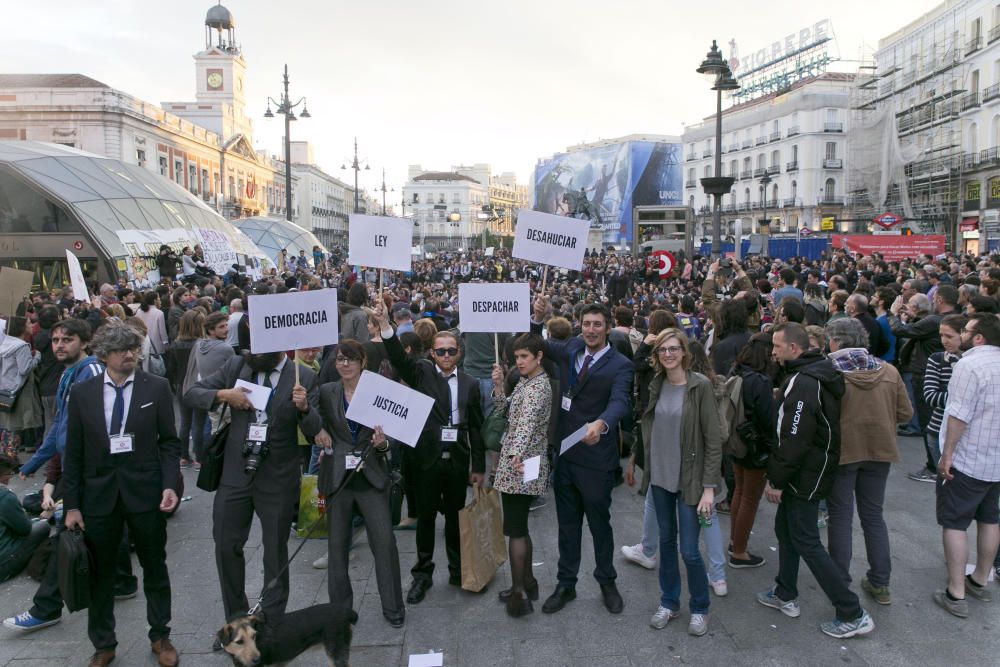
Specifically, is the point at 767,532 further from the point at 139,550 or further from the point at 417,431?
the point at 139,550

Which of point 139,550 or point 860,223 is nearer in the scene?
point 139,550

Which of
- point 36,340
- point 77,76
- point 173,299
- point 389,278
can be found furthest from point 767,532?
point 77,76

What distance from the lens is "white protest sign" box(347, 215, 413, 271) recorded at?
20.1ft

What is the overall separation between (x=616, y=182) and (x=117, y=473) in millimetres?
69313

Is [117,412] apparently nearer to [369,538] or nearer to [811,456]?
[369,538]

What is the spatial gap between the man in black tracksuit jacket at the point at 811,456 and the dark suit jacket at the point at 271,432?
2.61 meters

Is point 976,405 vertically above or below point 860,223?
below

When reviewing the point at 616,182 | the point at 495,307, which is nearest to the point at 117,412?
the point at 495,307

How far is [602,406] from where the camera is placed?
166 inches

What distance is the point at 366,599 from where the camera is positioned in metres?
4.49

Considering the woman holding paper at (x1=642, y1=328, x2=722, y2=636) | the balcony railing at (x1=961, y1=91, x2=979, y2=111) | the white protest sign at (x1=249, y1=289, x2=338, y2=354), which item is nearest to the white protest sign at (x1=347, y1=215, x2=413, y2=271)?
the white protest sign at (x1=249, y1=289, x2=338, y2=354)

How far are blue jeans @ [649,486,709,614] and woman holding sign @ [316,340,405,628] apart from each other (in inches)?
61.0

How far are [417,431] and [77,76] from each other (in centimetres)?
5660

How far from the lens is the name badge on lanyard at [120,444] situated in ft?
12.2
